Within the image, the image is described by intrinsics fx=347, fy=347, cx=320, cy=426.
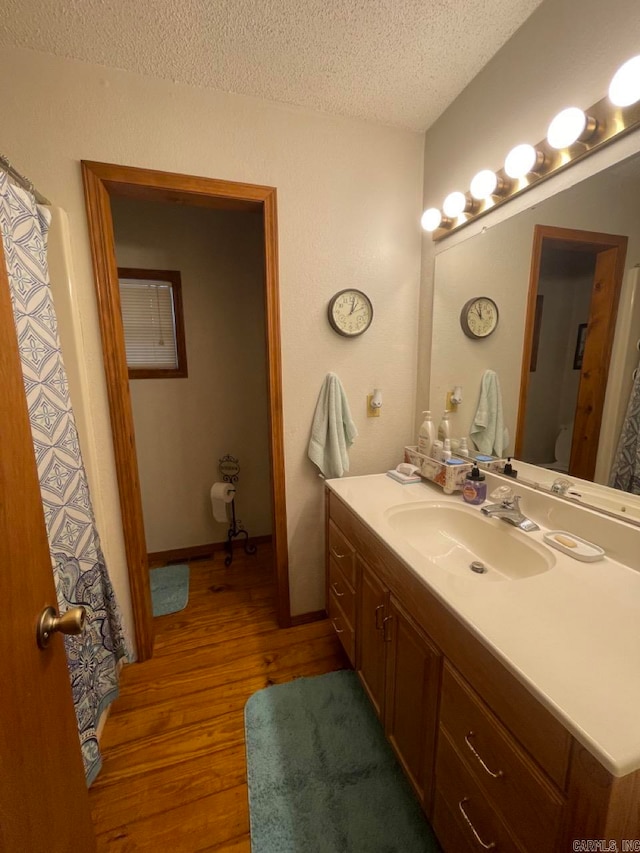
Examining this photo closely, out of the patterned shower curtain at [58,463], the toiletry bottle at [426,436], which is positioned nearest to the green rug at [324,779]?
the patterned shower curtain at [58,463]

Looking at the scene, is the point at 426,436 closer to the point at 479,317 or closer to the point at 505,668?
the point at 479,317

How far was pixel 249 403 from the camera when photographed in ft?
8.73

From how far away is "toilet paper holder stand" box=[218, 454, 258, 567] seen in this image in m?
2.63

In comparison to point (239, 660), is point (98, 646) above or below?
above

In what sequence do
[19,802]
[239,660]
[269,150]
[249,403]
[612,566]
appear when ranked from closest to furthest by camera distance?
[19,802] → [612,566] → [269,150] → [239,660] → [249,403]

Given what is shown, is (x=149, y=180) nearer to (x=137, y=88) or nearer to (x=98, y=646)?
(x=137, y=88)

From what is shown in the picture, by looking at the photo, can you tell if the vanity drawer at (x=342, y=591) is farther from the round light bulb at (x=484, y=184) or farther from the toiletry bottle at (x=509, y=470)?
the round light bulb at (x=484, y=184)

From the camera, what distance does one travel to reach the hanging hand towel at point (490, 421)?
146cm

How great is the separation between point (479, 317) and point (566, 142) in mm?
611

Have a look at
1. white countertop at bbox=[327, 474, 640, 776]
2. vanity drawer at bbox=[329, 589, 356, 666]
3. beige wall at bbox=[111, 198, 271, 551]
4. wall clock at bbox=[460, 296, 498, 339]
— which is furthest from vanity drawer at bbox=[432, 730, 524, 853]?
beige wall at bbox=[111, 198, 271, 551]

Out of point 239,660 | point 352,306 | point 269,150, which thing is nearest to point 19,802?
point 239,660

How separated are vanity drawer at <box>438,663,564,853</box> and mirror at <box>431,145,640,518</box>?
710 mm

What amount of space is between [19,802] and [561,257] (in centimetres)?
183

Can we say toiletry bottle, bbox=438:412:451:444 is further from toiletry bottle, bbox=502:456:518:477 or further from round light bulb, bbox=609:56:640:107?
round light bulb, bbox=609:56:640:107
